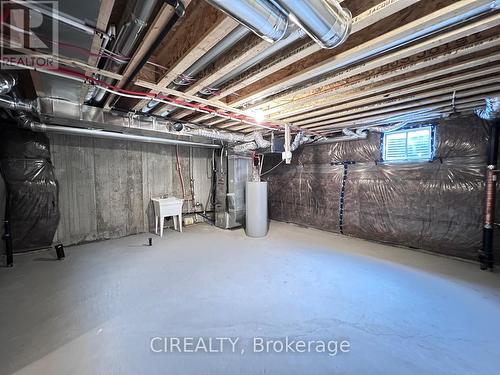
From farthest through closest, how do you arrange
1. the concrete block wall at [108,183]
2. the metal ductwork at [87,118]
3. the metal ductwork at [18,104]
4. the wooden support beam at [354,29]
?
1. the concrete block wall at [108,183]
2. the metal ductwork at [87,118]
3. the metal ductwork at [18,104]
4. the wooden support beam at [354,29]

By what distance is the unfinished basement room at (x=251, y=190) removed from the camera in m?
1.33

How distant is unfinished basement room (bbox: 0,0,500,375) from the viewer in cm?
133

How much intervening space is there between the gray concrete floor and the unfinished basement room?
0.06ft

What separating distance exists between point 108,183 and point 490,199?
230 inches

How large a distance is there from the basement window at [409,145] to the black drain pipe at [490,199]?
0.64 m

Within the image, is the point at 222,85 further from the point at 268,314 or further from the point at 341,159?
the point at 341,159

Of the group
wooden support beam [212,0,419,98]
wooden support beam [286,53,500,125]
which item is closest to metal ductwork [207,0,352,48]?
wooden support beam [212,0,419,98]

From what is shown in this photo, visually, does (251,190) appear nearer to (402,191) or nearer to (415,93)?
(402,191)

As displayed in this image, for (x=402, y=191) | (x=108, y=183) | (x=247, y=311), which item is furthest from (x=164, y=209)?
(x=402, y=191)

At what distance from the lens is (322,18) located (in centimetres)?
100

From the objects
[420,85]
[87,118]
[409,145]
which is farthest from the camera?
[409,145]

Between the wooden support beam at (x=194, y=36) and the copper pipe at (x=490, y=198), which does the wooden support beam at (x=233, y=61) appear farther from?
the copper pipe at (x=490, y=198)

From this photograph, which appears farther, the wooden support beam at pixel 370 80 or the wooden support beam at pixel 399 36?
the wooden support beam at pixel 370 80

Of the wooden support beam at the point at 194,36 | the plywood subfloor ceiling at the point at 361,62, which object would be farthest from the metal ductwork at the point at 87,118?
the wooden support beam at the point at 194,36
